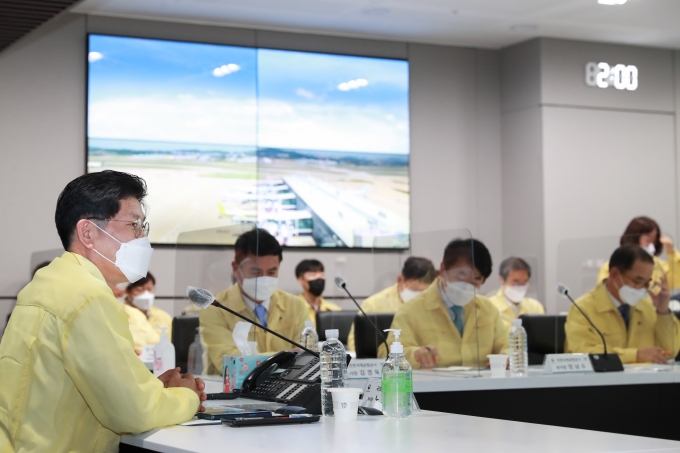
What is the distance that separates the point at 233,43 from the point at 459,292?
3.49m

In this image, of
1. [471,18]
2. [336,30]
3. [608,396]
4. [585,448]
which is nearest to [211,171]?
[336,30]

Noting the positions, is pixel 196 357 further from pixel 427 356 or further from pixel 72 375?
pixel 72 375

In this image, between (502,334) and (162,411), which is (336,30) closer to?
(502,334)

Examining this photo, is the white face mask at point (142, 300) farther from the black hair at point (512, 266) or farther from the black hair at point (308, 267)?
the black hair at point (512, 266)

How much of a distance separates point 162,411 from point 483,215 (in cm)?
571

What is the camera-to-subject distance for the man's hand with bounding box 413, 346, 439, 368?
152 inches

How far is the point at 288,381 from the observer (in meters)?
2.65

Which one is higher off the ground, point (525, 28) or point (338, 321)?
point (525, 28)

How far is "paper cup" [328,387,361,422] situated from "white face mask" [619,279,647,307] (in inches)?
101

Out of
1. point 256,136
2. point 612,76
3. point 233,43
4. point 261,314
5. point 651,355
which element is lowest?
point 651,355

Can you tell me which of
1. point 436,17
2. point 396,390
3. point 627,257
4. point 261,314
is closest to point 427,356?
point 261,314

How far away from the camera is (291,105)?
690 centimetres

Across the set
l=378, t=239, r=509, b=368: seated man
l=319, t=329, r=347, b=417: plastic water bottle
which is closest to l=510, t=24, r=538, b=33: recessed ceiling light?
l=378, t=239, r=509, b=368: seated man

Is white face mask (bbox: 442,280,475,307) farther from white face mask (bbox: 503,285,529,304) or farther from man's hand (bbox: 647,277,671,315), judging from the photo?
white face mask (bbox: 503,285,529,304)
